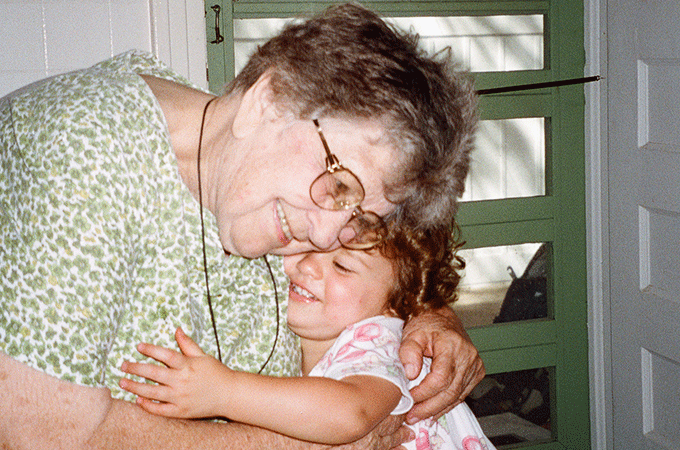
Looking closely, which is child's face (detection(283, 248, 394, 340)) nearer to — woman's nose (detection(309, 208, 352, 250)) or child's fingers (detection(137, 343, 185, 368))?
woman's nose (detection(309, 208, 352, 250))

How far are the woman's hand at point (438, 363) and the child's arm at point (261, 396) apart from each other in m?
0.16

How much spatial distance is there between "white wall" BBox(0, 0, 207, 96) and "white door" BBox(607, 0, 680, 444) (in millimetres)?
1883

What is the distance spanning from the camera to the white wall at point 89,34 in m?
2.54

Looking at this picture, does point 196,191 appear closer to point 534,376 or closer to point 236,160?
point 236,160

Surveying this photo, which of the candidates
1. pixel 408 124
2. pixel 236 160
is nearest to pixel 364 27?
pixel 408 124

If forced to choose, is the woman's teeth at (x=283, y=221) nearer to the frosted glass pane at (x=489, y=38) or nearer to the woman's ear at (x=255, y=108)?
the woman's ear at (x=255, y=108)

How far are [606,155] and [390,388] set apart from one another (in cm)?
220

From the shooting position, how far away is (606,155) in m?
3.16

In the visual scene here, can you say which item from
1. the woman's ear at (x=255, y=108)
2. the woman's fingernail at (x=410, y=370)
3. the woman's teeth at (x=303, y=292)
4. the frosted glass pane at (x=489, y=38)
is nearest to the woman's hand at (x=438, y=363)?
the woman's fingernail at (x=410, y=370)

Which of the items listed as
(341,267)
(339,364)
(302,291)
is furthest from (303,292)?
(339,364)

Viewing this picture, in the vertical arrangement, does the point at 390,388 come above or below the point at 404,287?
below

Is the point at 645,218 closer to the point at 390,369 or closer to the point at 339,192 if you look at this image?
the point at 390,369

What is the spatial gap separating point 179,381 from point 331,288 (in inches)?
22.5

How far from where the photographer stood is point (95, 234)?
0.99 meters
